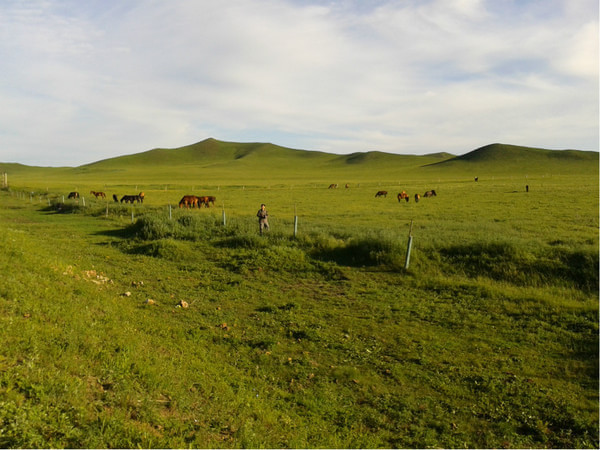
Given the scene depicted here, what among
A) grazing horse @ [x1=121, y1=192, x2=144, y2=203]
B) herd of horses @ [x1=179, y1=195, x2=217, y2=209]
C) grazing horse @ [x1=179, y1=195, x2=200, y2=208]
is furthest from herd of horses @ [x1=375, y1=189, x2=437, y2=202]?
grazing horse @ [x1=121, y1=192, x2=144, y2=203]

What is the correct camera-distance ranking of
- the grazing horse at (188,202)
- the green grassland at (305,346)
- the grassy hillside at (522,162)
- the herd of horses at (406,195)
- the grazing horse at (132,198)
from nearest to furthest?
the green grassland at (305,346), the grazing horse at (188,202), the grazing horse at (132,198), the herd of horses at (406,195), the grassy hillside at (522,162)

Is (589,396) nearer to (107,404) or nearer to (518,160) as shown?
(107,404)

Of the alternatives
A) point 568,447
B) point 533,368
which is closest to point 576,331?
point 533,368

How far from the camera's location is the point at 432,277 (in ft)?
38.0

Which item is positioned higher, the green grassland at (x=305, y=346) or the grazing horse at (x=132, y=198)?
the grazing horse at (x=132, y=198)

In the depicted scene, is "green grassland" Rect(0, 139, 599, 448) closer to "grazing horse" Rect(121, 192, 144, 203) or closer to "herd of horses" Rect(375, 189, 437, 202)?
"grazing horse" Rect(121, 192, 144, 203)

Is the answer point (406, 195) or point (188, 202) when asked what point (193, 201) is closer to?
point (188, 202)

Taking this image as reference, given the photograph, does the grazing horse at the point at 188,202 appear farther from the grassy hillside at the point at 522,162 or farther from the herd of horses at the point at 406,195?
the grassy hillside at the point at 522,162

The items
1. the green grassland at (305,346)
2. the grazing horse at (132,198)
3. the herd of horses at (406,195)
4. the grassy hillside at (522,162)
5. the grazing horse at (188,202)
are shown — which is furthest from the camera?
the grassy hillside at (522,162)

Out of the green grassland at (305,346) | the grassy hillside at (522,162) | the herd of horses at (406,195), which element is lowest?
the green grassland at (305,346)

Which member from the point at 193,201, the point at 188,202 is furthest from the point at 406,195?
the point at 188,202

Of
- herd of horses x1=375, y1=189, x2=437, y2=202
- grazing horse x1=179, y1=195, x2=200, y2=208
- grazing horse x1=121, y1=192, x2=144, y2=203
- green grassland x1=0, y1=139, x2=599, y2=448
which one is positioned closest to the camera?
green grassland x1=0, y1=139, x2=599, y2=448

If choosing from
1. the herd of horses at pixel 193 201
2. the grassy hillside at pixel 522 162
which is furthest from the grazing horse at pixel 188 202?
the grassy hillside at pixel 522 162

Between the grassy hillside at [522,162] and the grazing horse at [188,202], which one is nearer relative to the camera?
the grazing horse at [188,202]
